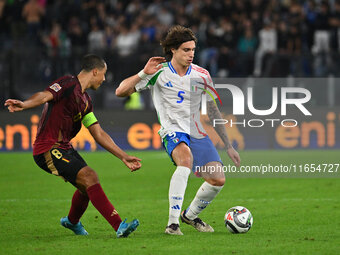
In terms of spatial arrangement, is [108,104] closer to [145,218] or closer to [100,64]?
[145,218]

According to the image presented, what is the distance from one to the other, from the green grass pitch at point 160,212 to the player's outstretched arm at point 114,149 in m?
0.78

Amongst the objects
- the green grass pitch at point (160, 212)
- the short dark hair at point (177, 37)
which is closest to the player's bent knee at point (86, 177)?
the green grass pitch at point (160, 212)

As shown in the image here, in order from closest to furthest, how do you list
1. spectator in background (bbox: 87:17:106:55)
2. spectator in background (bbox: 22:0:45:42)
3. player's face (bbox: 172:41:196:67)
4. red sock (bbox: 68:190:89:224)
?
red sock (bbox: 68:190:89:224) < player's face (bbox: 172:41:196:67) < spectator in background (bbox: 87:17:106:55) < spectator in background (bbox: 22:0:45:42)

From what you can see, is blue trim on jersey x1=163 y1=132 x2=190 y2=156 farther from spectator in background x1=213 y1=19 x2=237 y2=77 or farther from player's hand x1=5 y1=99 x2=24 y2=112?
spectator in background x1=213 y1=19 x2=237 y2=77

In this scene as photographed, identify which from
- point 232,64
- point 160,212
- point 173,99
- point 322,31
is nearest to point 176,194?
point 173,99

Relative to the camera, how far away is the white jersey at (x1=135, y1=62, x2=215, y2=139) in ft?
27.3

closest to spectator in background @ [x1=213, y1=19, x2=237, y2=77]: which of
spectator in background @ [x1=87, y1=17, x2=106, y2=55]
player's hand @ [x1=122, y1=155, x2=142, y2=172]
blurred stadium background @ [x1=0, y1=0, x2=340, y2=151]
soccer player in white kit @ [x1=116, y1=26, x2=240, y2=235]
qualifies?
blurred stadium background @ [x1=0, y1=0, x2=340, y2=151]

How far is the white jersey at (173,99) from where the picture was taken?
8312mm

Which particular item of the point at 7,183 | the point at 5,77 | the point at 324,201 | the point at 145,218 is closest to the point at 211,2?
the point at 5,77

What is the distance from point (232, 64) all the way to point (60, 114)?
41.6ft

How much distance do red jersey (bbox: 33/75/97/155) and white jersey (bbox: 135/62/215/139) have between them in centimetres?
72

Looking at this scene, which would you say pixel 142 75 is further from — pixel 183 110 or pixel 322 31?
pixel 322 31

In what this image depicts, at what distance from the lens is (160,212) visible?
10391mm

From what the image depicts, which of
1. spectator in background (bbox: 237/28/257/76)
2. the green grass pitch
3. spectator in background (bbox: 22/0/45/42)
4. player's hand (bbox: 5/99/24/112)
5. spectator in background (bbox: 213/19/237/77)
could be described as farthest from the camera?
spectator in background (bbox: 22/0/45/42)
